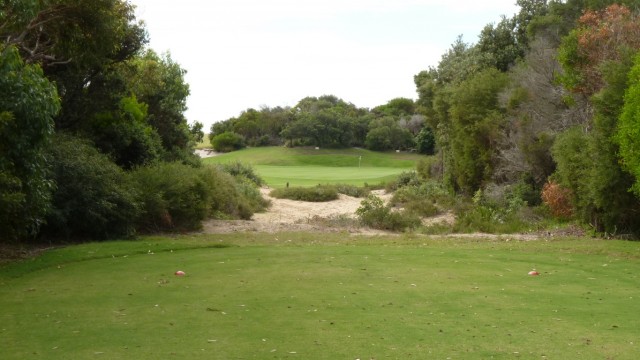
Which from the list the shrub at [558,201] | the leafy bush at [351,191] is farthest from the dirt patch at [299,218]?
the shrub at [558,201]

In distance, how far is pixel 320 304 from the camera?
37.9 feet

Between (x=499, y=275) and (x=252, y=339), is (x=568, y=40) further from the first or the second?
(x=252, y=339)

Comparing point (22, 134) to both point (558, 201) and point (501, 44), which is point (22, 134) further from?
point (501, 44)

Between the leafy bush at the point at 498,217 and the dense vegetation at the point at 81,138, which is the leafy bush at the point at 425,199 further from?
the dense vegetation at the point at 81,138

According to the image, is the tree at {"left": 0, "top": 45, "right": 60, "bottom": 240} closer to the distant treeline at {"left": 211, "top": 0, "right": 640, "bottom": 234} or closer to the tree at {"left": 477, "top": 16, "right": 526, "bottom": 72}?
the distant treeline at {"left": 211, "top": 0, "right": 640, "bottom": 234}

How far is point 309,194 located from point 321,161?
44.6 meters

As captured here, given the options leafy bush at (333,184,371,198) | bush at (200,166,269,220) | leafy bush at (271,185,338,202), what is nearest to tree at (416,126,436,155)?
leafy bush at (333,184,371,198)

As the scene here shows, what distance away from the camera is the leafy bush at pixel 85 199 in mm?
21688

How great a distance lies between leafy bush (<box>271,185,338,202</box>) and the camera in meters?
48.9

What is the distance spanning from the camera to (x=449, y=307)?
11.4m

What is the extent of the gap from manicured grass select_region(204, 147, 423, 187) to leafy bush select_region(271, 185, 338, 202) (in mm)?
25094

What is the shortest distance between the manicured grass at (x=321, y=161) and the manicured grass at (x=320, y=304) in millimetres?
57951

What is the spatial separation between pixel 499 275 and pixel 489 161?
25895 millimetres

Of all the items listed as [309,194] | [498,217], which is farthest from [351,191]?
[498,217]
